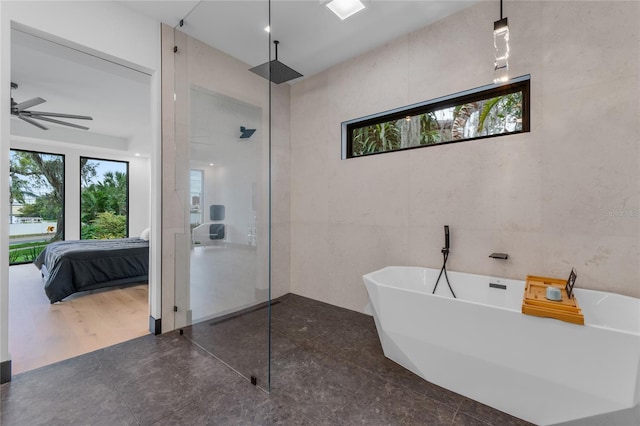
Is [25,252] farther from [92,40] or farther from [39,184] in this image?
[92,40]

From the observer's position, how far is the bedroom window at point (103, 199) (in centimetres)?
579

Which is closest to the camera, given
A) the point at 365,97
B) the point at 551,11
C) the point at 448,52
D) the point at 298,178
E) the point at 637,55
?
the point at 637,55

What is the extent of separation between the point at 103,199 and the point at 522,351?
7.51 m

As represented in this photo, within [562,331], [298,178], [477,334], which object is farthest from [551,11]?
[298,178]

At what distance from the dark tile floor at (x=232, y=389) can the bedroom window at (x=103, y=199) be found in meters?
4.94

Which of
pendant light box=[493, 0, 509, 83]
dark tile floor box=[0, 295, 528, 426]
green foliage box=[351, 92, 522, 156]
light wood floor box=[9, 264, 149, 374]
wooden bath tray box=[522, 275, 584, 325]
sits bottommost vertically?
dark tile floor box=[0, 295, 528, 426]

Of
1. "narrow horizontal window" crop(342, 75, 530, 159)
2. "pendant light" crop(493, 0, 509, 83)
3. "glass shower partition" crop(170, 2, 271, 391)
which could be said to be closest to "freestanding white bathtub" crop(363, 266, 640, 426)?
"glass shower partition" crop(170, 2, 271, 391)

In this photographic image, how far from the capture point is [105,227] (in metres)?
6.11

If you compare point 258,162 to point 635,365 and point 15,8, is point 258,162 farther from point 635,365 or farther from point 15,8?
point 635,365

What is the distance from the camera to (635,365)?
119 centimetres

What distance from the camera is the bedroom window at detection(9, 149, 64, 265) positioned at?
4.80 metres

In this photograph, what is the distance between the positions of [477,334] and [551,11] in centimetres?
227

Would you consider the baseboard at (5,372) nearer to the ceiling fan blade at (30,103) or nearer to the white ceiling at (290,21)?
the white ceiling at (290,21)

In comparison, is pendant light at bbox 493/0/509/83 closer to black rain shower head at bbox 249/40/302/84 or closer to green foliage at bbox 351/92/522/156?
green foliage at bbox 351/92/522/156
